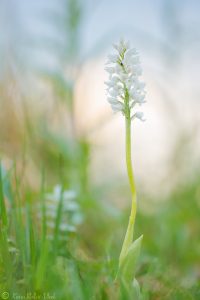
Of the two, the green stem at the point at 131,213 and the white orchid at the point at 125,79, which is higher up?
the white orchid at the point at 125,79

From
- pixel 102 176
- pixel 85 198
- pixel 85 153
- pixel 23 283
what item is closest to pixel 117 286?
pixel 23 283

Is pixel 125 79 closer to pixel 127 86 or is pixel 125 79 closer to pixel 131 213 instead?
pixel 127 86

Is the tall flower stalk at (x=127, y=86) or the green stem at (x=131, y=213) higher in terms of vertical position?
the tall flower stalk at (x=127, y=86)

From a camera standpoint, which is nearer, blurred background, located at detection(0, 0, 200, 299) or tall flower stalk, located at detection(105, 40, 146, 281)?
tall flower stalk, located at detection(105, 40, 146, 281)

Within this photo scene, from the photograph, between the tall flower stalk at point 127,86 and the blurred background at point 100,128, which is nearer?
the tall flower stalk at point 127,86

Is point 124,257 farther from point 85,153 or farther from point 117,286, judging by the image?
point 85,153

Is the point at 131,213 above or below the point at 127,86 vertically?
below

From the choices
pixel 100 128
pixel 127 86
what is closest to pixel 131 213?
pixel 127 86

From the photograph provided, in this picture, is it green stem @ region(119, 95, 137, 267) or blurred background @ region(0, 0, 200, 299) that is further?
blurred background @ region(0, 0, 200, 299)

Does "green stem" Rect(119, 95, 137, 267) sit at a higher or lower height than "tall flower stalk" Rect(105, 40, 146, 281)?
lower

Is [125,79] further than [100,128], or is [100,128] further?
[100,128]

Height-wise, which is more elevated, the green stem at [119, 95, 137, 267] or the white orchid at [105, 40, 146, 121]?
the white orchid at [105, 40, 146, 121]

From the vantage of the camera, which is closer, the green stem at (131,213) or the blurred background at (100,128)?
the green stem at (131,213)
